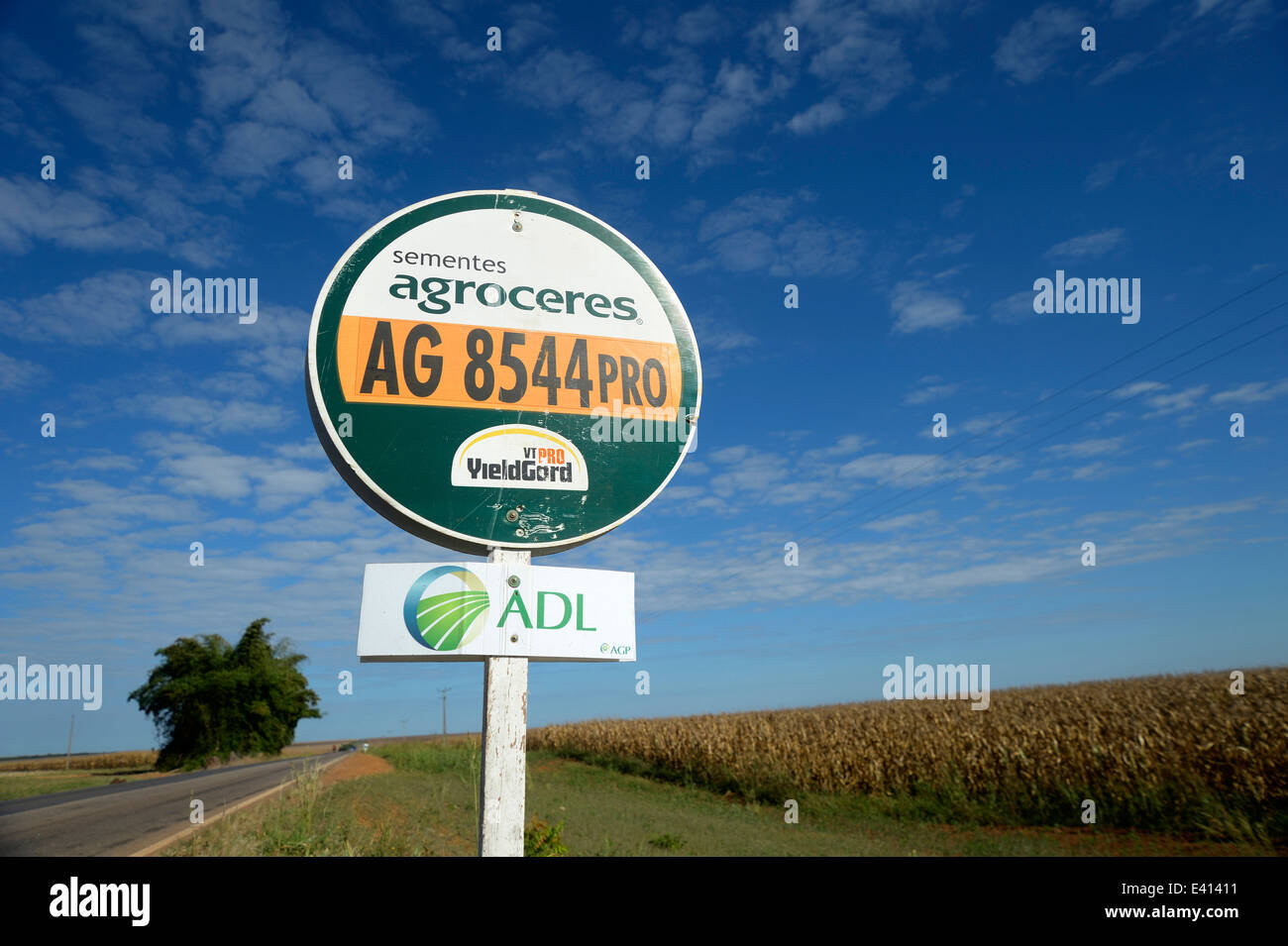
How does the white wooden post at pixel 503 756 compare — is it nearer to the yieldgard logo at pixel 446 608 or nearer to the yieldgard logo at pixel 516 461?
the yieldgard logo at pixel 446 608

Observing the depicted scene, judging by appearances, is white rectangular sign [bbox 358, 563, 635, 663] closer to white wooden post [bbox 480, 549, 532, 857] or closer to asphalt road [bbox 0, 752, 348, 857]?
white wooden post [bbox 480, 549, 532, 857]

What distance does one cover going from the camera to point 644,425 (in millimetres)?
2984

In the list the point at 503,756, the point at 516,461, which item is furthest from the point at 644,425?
the point at 503,756

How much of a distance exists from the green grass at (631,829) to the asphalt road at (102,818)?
130 centimetres

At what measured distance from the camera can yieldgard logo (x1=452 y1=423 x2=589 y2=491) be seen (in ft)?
8.89

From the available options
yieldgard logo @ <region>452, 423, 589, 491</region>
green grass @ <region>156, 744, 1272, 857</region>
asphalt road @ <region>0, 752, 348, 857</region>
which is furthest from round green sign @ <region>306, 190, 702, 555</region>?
asphalt road @ <region>0, 752, 348, 857</region>

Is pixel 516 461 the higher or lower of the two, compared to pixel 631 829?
higher

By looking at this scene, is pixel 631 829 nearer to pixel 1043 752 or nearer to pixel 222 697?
pixel 1043 752

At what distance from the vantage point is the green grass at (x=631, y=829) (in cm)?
684

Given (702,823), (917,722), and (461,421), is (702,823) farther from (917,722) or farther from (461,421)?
(461,421)

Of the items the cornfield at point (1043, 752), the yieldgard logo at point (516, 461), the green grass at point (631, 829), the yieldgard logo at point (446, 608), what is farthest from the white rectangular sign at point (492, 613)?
the cornfield at point (1043, 752)

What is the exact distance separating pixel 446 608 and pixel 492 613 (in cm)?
16
